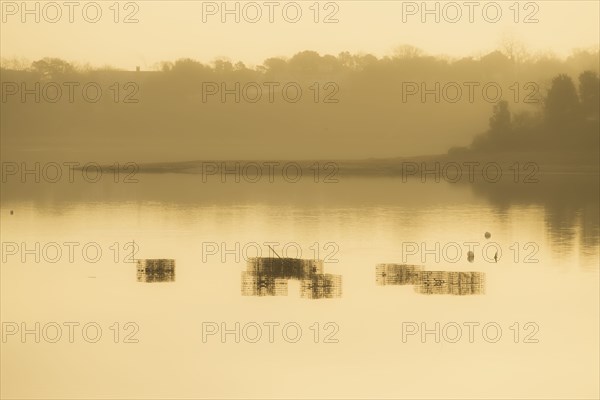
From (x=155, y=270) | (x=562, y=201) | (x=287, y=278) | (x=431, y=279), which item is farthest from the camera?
(x=562, y=201)

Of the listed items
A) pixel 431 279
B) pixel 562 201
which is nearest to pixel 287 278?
pixel 431 279

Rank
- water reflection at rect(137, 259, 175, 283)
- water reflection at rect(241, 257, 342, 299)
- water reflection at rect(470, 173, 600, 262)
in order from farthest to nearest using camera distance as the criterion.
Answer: water reflection at rect(470, 173, 600, 262) → water reflection at rect(137, 259, 175, 283) → water reflection at rect(241, 257, 342, 299)

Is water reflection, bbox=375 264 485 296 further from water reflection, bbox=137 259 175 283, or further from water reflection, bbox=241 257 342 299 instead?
water reflection, bbox=137 259 175 283

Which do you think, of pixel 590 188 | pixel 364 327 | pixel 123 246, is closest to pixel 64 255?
pixel 123 246

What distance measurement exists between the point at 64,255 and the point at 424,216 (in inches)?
212

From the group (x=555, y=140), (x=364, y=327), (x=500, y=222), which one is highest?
(x=555, y=140)

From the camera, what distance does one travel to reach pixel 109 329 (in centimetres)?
858

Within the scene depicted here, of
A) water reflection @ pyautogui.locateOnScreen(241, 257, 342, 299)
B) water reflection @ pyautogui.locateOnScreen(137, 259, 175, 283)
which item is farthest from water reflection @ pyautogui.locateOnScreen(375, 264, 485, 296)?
water reflection @ pyautogui.locateOnScreen(137, 259, 175, 283)

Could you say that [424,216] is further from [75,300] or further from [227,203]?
[75,300]

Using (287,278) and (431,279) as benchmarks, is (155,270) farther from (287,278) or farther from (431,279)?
(431,279)

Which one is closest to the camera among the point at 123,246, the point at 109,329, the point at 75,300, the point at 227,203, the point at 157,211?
the point at 109,329

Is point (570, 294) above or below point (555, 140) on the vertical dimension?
below

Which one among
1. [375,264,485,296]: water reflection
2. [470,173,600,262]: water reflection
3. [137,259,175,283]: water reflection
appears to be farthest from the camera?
[470,173,600,262]: water reflection

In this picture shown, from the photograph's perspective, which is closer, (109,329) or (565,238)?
(109,329)
